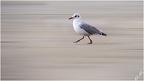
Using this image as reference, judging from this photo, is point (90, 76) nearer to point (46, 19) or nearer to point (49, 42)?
point (49, 42)

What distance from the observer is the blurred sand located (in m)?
7.36

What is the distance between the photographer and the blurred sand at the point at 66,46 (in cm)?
736

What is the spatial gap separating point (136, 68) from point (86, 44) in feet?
6.81

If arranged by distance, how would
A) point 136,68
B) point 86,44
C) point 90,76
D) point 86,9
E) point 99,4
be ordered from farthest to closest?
point 99,4
point 86,9
point 86,44
point 136,68
point 90,76

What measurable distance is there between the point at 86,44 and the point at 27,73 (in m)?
2.43

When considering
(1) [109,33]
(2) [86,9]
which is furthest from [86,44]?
(2) [86,9]

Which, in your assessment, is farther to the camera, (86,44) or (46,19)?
(46,19)

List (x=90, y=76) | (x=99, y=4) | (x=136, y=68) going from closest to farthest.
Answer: (x=90, y=76) < (x=136, y=68) < (x=99, y=4)

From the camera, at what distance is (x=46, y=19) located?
13.1m

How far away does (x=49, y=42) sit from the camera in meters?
9.74

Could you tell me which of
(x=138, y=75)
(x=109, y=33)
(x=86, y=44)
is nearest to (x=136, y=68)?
(x=138, y=75)

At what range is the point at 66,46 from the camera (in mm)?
9336

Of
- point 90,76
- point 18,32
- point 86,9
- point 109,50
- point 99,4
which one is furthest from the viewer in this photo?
point 99,4

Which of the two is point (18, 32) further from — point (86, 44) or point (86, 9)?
point (86, 9)
